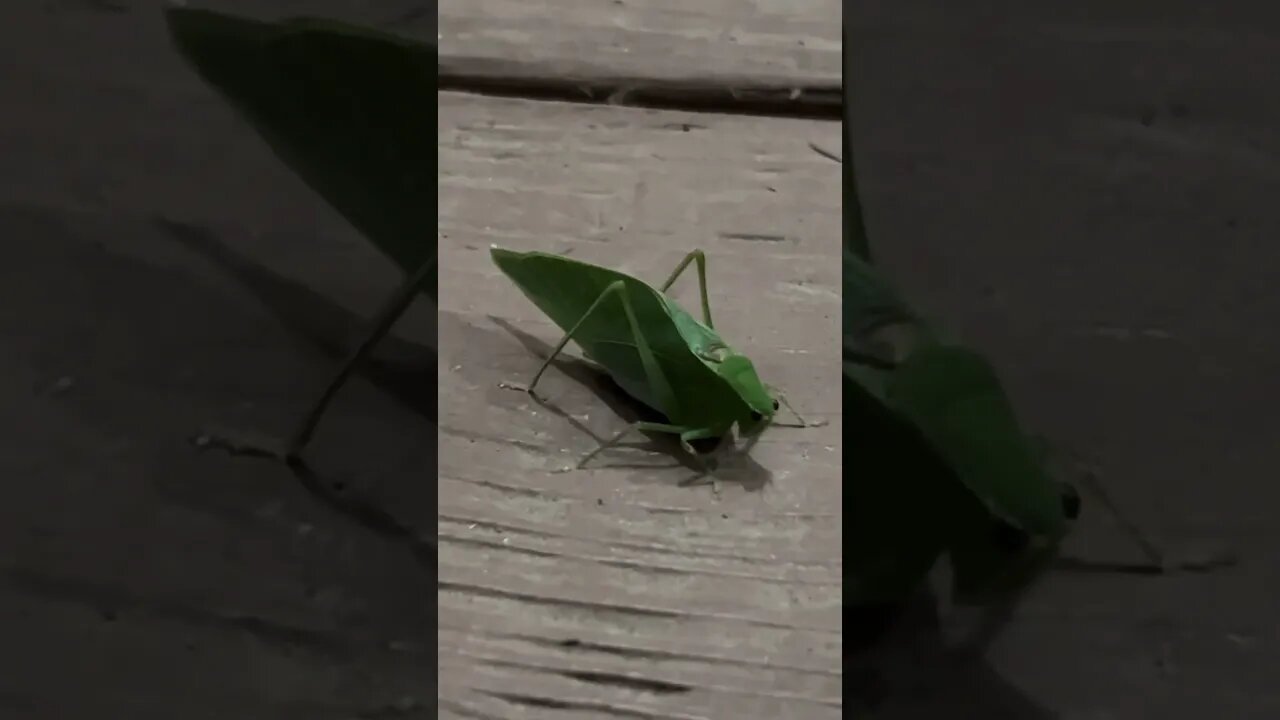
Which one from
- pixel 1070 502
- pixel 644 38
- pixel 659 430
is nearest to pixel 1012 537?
pixel 1070 502

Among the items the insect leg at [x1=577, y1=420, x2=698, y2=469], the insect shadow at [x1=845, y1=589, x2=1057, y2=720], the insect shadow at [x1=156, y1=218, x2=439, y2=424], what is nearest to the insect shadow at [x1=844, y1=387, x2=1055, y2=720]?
the insect shadow at [x1=845, y1=589, x2=1057, y2=720]

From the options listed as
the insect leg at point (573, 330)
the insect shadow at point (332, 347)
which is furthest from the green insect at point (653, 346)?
the insect shadow at point (332, 347)

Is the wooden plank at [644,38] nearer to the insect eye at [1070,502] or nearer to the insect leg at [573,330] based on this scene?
the insect leg at [573,330]

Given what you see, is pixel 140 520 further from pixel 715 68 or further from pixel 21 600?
pixel 715 68

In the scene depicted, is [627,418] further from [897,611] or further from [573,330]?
[897,611]

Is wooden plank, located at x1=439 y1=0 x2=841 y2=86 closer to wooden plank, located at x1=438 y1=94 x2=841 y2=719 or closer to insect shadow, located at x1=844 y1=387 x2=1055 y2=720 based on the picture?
wooden plank, located at x1=438 y1=94 x2=841 y2=719

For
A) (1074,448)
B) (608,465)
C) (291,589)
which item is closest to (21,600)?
(291,589)
